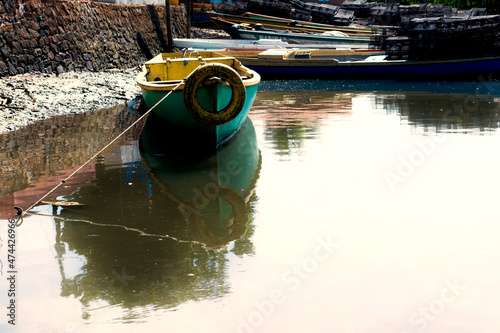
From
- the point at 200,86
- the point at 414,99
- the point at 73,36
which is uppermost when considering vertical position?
the point at 73,36

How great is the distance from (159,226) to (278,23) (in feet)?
91.0

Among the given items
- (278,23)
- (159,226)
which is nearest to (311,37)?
(278,23)

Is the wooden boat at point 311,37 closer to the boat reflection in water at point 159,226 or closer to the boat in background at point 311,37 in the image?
the boat in background at point 311,37

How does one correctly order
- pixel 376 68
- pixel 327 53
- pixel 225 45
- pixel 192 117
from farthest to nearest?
pixel 225 45
pixel 327 53
pixel 376 68
pixel 192 117

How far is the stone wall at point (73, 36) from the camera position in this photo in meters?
15.3

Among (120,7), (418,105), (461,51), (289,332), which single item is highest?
(120,7)

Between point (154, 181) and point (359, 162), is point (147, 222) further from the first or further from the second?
point (359, 162)

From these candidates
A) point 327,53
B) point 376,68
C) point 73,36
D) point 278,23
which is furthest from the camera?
point 278,23

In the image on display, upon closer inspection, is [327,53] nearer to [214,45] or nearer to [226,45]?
[226,45]

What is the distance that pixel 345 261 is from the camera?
5.52 m

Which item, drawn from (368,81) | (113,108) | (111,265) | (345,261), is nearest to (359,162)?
(345,261)

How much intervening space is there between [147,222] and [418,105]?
10894 mm

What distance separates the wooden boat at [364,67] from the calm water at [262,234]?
9397 mm

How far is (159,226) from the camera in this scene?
21.5ft
